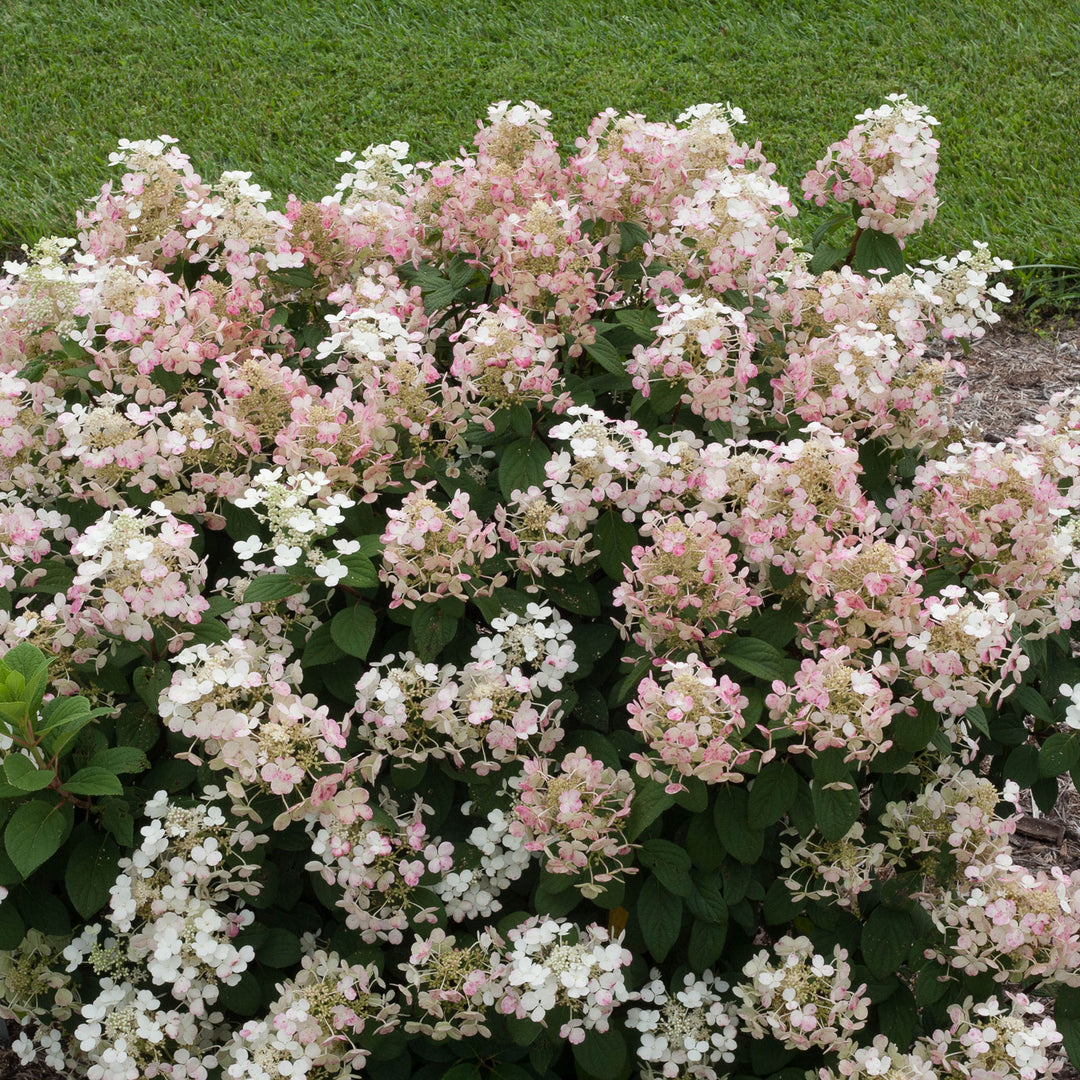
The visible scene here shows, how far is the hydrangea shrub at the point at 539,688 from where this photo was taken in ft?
7.13

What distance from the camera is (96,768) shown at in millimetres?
2186

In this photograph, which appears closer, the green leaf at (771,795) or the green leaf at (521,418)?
the green leaf at (771,795)

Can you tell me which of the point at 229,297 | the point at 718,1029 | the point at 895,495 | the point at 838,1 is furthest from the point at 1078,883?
the point at 838,1

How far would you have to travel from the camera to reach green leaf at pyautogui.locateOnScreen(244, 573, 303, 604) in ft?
7.34

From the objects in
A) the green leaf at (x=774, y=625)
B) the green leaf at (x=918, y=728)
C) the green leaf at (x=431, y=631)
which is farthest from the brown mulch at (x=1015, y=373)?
the green leaf at (x=431, y=631)

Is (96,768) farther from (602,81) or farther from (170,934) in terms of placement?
(602,81)

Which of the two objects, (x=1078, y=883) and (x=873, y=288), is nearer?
(x=1078, y=883)

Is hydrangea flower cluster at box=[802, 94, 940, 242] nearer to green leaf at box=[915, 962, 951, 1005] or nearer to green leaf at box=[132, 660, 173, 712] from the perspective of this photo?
green leaf at box=[915, 962, 951, 1005]

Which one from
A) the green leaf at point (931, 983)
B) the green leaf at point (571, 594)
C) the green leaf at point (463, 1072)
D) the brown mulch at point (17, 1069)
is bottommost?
the brown mulch at point (17, 1069)

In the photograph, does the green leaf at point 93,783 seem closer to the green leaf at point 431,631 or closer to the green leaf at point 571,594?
the green leaf at point 431,631

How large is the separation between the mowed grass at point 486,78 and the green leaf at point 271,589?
4.28 m

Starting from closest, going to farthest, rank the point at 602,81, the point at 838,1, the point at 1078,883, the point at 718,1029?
1. the point at 1078,883
2. the point at 718,1029
3. the point at 602,81
4. the point at 838,1

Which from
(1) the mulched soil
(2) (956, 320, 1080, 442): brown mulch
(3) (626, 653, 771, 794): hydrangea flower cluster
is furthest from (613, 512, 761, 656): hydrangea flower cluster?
(2) (956, 320, 1080, 442): brown mulch

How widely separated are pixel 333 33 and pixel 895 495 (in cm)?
573
